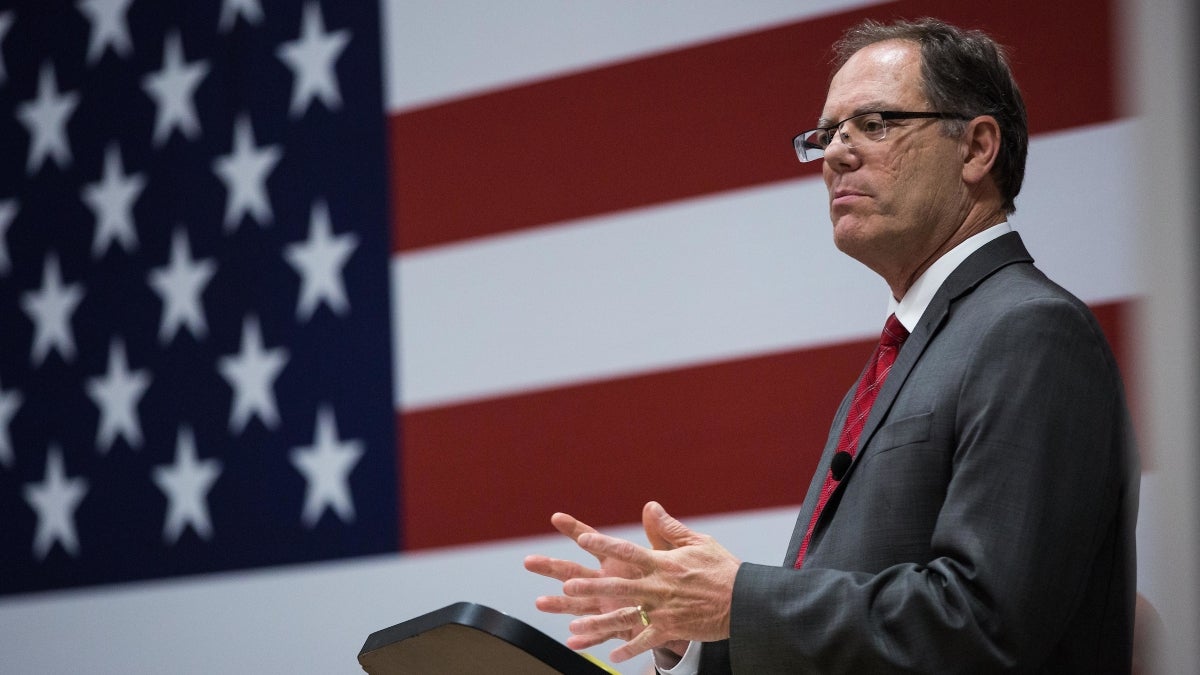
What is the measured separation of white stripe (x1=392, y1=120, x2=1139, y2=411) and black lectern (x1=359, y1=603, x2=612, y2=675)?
52.3 inches

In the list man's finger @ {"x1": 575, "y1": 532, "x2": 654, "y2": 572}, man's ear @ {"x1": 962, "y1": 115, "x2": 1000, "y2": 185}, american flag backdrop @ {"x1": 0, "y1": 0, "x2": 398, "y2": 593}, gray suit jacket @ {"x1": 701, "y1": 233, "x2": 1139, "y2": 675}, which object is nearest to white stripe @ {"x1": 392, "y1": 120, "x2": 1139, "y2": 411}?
american flag backdrop @ {"x1": 0, "y1": 0, "x2": 398, "y2": 593}

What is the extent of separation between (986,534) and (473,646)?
478 mm

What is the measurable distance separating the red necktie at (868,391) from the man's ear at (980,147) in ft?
0.66

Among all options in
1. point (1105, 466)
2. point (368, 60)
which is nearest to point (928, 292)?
point (1105, 466)

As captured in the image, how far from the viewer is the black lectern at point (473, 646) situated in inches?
42.5

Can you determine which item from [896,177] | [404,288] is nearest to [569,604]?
[896,177]

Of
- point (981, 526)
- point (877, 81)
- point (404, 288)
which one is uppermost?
point (877, 81)

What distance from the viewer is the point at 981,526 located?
1.16 metres

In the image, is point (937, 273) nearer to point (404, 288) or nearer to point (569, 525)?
point (569, 525)

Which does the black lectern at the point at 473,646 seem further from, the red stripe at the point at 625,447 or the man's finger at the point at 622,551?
the red stripe at the point at 625,447

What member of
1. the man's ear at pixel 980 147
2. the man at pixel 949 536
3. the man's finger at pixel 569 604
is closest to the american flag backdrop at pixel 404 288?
the man's ear at pixel 980 147

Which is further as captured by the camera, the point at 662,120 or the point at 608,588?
the point at 662,120

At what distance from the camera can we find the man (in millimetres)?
1140

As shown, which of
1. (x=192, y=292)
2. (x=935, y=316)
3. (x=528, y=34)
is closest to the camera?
(x=935, y=316)
